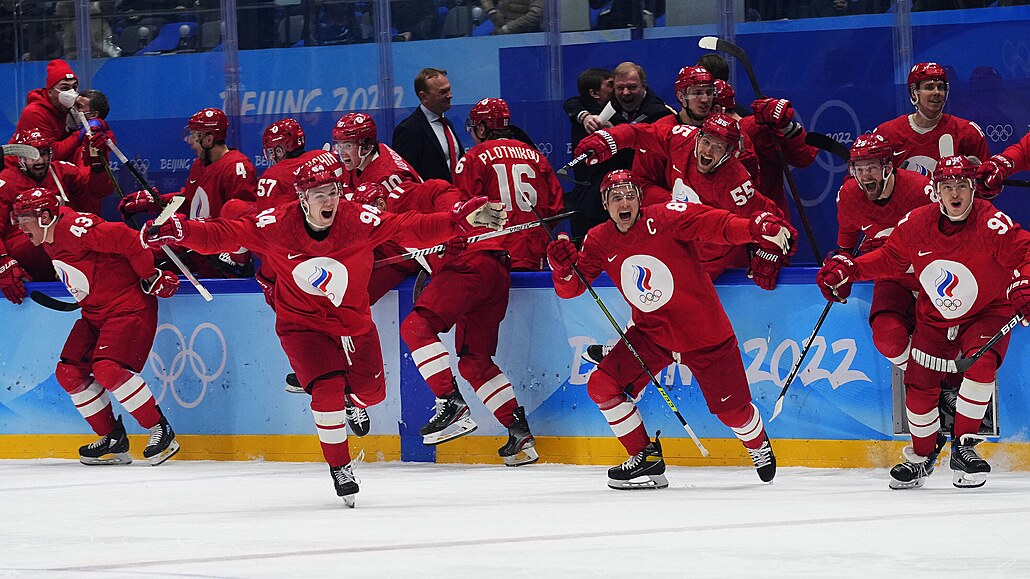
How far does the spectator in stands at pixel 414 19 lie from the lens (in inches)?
321

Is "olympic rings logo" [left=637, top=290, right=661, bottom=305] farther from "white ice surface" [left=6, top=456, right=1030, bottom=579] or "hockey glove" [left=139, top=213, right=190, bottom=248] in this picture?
"hockey glove" [left=139, top=213, right=190, bottom=248]

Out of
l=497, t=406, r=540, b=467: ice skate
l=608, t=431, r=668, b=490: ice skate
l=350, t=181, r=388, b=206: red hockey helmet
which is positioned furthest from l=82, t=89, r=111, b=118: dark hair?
l=608, t=431, r=668, b=490: ice skate

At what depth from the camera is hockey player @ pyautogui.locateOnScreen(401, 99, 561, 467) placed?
7.05 meters

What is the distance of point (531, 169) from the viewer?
7.21 metres

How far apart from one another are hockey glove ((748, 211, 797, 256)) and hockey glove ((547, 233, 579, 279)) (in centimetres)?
78

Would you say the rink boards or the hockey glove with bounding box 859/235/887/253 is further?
the rink boards

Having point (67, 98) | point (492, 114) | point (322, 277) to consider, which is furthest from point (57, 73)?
point (322, 277)

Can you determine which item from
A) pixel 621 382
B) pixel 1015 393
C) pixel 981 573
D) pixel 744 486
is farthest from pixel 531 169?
pixel 981 573

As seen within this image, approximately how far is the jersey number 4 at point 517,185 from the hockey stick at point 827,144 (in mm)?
1224

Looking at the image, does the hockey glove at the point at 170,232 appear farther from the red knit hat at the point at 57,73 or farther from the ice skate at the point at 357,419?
the red knit hat at the point at 57,73

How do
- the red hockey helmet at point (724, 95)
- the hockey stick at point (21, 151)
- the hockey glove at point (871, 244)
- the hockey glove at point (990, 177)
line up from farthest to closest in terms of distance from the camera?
the hockey stick at point (21, 151) → the red hockey helmet at point (724, 95) → the hockey glove at point (871, 244) → the hockey glove at point (990, 177)

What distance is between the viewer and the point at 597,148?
6.91 m

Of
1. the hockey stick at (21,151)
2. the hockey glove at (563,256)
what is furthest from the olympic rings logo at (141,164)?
the hockey glove at (563,256)

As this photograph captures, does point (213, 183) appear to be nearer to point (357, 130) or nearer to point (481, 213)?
point (357, 130)
